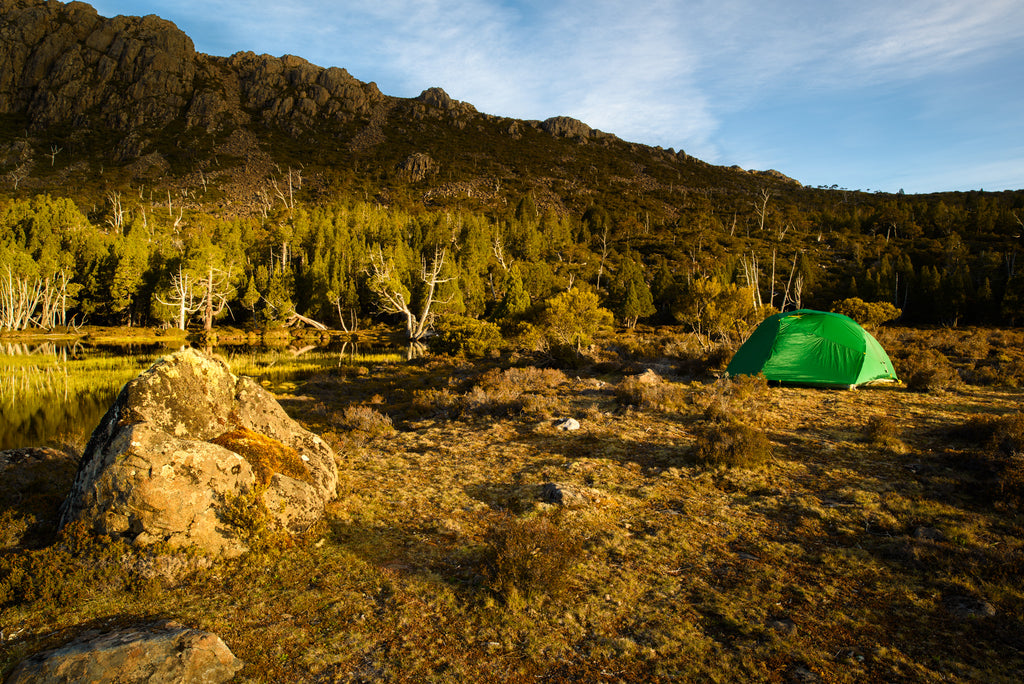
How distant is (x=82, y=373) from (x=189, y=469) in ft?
90.4

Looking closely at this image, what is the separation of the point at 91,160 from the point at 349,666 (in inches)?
6208

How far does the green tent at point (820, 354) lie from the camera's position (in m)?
15.7

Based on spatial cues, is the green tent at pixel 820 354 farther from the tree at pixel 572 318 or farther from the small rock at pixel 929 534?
the small rock at pixel 929 534

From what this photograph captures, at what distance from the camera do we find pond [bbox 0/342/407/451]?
15.9 metres

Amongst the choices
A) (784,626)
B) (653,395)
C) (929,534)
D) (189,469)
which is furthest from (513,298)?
(784,626)

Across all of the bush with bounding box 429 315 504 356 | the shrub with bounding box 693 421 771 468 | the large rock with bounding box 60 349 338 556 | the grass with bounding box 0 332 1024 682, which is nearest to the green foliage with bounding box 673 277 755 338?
the bush with bounding box 429 315 504 356

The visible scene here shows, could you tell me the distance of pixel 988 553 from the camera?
19.5 ft

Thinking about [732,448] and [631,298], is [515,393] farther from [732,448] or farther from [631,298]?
[631,298]

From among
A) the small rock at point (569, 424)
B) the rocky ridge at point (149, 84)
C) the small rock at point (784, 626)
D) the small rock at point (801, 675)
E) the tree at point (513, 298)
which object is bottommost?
the small rock at point (801, 675)

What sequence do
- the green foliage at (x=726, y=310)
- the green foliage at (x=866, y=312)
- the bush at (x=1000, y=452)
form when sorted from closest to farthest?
the bush at (x=1000, y=452) → the green foliage at (x=726, y=310) → the green foliage at (x=866, y=312)

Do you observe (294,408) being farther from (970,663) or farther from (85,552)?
(970,663)

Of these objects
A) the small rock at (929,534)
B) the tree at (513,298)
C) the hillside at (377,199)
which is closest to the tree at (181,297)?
the hillside at (377,199)

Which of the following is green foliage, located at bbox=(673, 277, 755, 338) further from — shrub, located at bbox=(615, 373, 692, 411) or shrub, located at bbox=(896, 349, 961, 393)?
shrub, located at bbox=(615, 373, 692, 411)

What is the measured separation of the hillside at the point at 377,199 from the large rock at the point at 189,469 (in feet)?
130
